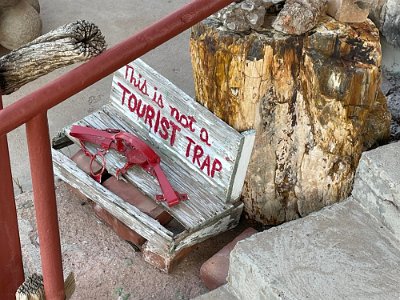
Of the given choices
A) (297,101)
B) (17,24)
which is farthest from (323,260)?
(17,24)

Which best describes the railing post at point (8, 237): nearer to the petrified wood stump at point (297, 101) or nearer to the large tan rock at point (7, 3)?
the petrified wood stump at point (297, 101)

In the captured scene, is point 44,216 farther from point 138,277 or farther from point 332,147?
point 332,147

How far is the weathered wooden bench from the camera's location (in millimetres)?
2697

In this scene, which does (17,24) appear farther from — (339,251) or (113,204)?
(339,251)

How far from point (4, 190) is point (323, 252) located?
3.05ft

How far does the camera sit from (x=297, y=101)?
2654mm

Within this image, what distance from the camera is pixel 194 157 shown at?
284 cm

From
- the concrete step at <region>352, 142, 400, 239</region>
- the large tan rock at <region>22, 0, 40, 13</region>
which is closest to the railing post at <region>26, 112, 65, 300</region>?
the concrete step at <region>352, 142, 400, 239</region>

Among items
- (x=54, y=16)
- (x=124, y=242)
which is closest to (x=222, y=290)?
(x=124, y=242)

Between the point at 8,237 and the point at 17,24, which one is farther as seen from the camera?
the point at 17,24

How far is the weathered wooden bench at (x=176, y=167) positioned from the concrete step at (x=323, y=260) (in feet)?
1.08

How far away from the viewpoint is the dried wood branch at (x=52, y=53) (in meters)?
1.76

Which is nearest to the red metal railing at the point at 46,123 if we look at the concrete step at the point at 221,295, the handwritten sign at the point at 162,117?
the concrete step at the point at 221,295

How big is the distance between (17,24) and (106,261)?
166 centimetres
